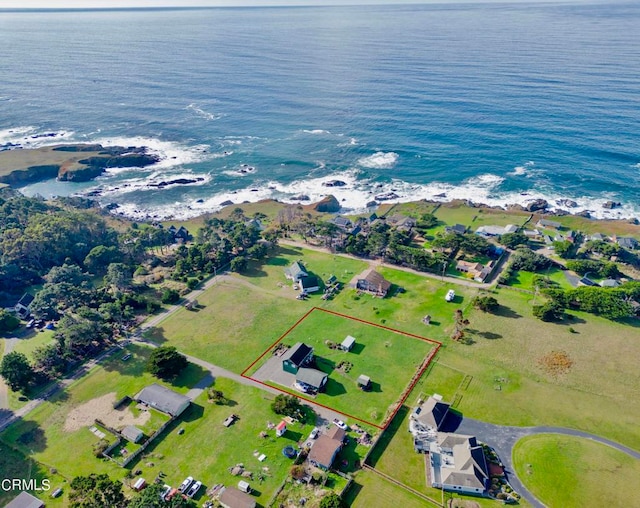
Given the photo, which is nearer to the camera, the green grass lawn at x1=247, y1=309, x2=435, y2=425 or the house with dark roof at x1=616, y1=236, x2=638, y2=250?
the green grass lawn at x1=247, y1=309, x2=435, y2=425

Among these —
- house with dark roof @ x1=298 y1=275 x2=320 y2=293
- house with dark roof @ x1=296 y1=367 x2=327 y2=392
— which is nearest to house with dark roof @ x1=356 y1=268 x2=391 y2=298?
house with dark roof @ x1=298 y1=275 x2=320 y2=293

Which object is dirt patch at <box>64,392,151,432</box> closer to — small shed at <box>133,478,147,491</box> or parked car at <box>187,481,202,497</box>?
small shed at <box>133,478,147,491</box>

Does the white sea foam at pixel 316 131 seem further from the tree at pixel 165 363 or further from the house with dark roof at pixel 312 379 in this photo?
the house with dark roof at pixel 312 379

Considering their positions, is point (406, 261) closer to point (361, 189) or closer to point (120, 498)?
point (361, 189)

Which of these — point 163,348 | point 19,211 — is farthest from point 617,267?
point 19,211

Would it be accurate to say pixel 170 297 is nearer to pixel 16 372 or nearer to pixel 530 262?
pixel 16 372

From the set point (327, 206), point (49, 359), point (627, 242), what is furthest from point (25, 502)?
point (627, 242)
